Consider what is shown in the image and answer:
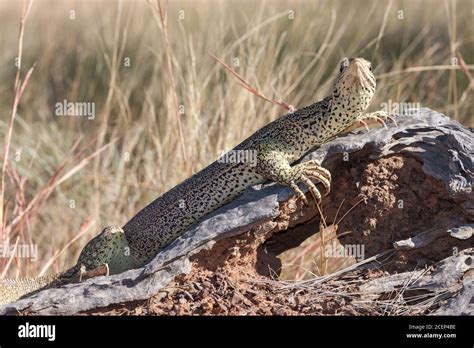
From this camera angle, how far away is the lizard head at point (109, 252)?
604 cm

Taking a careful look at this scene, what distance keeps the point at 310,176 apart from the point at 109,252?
5.78 ft

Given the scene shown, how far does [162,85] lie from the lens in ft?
34.1

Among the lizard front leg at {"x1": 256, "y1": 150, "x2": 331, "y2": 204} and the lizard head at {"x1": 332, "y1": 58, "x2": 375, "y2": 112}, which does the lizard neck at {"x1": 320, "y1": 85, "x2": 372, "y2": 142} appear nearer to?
the lizard head at {"x1": 332, "y1": 58, "x2": 375, "y2": 112}

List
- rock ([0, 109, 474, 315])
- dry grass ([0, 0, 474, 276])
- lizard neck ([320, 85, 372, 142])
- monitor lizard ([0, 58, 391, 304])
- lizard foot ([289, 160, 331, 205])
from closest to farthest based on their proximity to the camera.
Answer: rock ([0, 109, 474, 315])
lizard foot ([289, 160, 331, 205])
monitor lizard ([0, 58, 391, 304])
lizard neck ([320, 85, 372, 142])
dry grass ([0, 0, 474, 276])

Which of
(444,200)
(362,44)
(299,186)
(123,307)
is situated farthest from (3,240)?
(362,44)

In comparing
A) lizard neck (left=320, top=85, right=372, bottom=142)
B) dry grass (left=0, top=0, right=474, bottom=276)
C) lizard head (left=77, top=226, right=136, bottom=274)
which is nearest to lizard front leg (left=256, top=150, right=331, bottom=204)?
lizard neck (left=320, top=85, right=372, bottom=142)

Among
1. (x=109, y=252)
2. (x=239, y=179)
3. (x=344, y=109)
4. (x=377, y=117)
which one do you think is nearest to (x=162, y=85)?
(x=109, y=252)

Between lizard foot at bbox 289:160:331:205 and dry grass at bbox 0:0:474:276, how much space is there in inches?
77.4

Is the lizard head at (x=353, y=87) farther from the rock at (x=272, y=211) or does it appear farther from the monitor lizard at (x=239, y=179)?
the rock at (x=272, y=211)

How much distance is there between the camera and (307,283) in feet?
16.8

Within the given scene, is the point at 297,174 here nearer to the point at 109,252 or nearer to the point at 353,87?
the point at 353,87

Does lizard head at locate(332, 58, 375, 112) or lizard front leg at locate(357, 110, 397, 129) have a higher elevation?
lizard head at locate(332, 58, 375, 112)

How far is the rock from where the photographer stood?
483cm

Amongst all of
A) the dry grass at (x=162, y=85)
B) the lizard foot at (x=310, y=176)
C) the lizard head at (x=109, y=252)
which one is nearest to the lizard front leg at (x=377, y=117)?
the lizard foot at (x=310, y=176)
